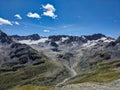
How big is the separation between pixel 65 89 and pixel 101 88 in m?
11.4

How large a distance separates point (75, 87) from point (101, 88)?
8285 millimetres

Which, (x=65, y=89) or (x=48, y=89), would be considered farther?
(x=48, y=89)

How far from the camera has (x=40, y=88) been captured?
113 m

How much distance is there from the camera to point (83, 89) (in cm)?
8281

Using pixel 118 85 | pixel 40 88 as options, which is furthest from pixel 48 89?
pixel 118 85

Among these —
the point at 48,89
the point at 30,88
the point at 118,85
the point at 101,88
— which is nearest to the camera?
the point at 101,88

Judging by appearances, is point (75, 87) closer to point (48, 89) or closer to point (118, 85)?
point (118, 85)

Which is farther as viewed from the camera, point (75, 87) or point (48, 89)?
point (48, 89)

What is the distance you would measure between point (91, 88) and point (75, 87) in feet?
18.2

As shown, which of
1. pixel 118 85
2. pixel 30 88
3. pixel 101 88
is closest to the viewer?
pixel 101 88

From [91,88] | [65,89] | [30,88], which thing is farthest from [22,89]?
[91,88]

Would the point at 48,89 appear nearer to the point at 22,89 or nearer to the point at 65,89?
the point at 22,89

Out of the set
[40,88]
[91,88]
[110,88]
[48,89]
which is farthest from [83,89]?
[40,88]

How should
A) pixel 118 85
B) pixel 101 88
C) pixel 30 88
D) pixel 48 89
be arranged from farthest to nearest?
pixel 30 88, pixel 48 89, pixel 118 85, pixel 101 88
